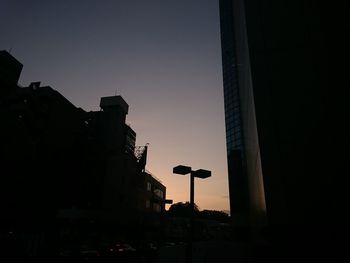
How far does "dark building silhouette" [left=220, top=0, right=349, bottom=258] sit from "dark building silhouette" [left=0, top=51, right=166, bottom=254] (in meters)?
33.7

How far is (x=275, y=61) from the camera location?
6074 millimetres

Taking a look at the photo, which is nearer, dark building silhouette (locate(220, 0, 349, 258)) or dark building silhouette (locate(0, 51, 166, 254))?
dark building silhouette (locate(220, 0, 349, 258))

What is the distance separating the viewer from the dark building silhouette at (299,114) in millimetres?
4922

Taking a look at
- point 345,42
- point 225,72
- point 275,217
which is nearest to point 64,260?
point 275,217

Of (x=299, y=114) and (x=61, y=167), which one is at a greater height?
(x=61, y=167)

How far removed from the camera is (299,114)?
5.49 meters

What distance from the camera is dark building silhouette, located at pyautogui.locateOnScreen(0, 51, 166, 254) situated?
111 feet

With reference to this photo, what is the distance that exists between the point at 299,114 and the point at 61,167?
41.2 metres

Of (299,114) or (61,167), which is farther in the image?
(61,167)

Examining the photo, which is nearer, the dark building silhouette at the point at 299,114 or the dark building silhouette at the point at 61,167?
the dark building silhouette at the point at 299,114

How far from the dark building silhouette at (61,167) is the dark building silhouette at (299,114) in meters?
33.7

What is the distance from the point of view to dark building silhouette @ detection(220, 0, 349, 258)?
492cm

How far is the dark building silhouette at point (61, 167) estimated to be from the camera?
33.9 meters

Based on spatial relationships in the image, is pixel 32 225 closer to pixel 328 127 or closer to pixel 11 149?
pixel 11 149
